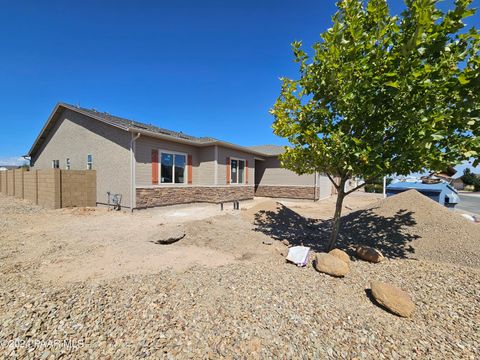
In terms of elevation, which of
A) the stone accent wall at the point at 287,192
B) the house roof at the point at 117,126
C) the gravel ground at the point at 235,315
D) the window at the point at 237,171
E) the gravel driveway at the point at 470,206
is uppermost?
the house roof at the point at 117,126

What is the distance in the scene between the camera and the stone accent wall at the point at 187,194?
10.4m

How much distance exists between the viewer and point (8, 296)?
2984 millimetres

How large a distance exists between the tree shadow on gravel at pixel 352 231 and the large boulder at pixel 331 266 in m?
1.40

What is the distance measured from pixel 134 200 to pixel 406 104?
10.1 meters

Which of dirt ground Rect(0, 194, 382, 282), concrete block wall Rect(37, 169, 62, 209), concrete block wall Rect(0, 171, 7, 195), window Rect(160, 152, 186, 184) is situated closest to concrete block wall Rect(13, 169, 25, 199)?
concrete block wall Rect(0, 171, 7, 195)

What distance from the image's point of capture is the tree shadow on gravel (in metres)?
5.73

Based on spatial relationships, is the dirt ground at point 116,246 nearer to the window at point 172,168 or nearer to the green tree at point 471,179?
the window at point 172,168

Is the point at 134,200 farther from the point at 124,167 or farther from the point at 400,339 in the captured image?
the point at 400,339

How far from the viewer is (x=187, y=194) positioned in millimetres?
12289

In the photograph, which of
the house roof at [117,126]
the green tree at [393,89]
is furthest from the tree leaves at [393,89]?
the house roof at [117,126]

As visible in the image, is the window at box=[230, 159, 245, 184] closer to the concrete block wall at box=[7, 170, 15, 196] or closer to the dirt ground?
the dirt ground

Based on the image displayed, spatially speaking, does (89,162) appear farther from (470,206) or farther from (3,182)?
(470,206)

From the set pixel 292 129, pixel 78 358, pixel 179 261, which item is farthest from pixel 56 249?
pixel 292 129

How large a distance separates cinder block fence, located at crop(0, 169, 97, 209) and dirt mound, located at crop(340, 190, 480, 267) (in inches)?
478
